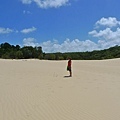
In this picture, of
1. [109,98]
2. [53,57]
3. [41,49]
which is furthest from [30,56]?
[109,98]

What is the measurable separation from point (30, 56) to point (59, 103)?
83.3 meters

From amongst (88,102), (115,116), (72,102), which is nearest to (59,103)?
(72,102)

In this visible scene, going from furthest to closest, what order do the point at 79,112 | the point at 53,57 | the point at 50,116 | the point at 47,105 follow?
the point at 53,57 → the point at 47,105 → the point at 79,112 → the point at 50,116

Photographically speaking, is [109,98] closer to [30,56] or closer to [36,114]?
[36,114]

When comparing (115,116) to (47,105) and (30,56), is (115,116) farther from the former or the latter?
(30,56)

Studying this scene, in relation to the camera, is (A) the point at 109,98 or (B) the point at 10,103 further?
(A) the point at 109,98

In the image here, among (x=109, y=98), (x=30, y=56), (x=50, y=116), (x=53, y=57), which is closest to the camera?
(x=50, y=116)

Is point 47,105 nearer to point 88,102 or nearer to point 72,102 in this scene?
point 72,102

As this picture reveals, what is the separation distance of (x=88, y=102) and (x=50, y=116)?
2.52 m

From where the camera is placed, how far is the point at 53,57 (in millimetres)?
74250

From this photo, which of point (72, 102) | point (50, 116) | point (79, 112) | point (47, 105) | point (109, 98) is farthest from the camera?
point (109, 98)

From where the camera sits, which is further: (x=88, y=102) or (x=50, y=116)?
(x=88, y=102)

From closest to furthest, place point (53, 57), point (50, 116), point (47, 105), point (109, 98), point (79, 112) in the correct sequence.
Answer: point (50, 116)
point (79, 112)
point (47, 105)
point (109, 98)
point (53, 57)

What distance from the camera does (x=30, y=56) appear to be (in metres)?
91.6
